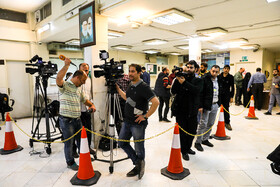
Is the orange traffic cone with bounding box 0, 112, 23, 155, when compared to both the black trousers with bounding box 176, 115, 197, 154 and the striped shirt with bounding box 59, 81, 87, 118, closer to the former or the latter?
the striped shirt with bounding box 59, 81, 87, 118

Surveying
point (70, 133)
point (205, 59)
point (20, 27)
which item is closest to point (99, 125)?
point (70, 133)

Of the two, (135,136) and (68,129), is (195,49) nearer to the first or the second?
(135,136)

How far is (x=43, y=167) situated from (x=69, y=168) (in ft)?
1.40

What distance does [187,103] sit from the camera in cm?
275

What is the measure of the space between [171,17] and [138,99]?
104 inches

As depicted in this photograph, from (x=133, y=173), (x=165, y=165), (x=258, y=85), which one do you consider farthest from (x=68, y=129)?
(x=258, y=85)

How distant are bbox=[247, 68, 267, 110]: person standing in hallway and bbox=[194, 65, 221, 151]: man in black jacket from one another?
4303 millimetres

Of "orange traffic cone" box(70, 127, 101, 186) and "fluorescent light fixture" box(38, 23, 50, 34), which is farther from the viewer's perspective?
"fluorescent light fixture" box(38, 23, 50, 34)

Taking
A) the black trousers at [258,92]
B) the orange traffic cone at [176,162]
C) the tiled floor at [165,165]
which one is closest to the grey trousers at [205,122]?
the tiled floor at [165,165]

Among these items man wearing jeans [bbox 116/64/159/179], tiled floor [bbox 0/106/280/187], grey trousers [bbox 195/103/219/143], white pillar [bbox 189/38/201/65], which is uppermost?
white pillar [bbox 189/38/201/65]

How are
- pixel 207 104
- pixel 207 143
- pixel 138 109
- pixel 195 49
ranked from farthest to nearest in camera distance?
pixel 195 49 < pixel 207 143 < pixel 207 104 < pixel 138 109

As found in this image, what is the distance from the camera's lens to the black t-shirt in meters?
2.22

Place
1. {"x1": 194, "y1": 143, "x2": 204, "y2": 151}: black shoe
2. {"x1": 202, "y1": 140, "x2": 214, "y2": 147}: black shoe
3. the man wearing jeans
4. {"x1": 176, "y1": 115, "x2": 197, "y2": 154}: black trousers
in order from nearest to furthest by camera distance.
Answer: the man wearing jeans → {"x1": 176, "y1": 115, "x2": 197, "y2": 154}: black trousers → {"x1": 194, "y1": 143, "x2": 204, "y2": 151}: black shoe → {"x1": 202, "y1": 140, "x2": 214, "y2": 147}: black shoe

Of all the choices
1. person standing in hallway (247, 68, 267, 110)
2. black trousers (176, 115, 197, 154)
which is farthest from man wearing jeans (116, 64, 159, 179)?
person standing in hallway (247, 68, 267, 110)
